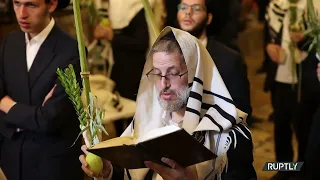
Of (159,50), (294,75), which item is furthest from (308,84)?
(159,50)

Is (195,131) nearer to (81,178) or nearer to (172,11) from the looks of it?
(81,178)

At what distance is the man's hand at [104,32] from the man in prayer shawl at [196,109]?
2.31m

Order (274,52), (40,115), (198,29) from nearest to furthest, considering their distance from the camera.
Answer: (40,115)
(198,29)
(274,52)

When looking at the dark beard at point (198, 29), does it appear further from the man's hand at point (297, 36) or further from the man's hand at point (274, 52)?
the man's hand at point (274, 52)

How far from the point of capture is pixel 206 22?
10.6 ft

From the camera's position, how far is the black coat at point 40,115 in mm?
2598

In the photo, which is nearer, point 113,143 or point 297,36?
point 113,143

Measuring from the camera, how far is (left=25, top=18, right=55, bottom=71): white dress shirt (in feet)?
8.82

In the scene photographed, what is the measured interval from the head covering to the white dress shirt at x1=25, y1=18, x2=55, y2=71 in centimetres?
147

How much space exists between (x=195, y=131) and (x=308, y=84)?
82.5 inches

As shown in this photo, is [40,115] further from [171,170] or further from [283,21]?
[283,21]

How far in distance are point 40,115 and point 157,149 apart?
3.26 feet

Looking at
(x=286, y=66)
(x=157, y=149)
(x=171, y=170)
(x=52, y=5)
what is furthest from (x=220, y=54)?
(x=286, y=66)

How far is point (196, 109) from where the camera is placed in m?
2.04
